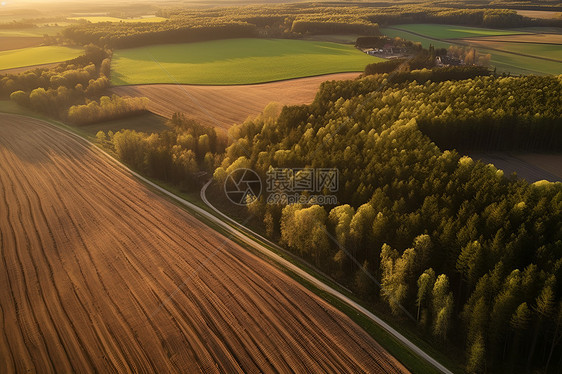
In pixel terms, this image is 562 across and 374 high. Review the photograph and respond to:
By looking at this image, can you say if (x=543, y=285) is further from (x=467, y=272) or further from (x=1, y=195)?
(x=1, y=195)

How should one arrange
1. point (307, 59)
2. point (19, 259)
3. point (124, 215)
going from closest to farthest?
point (19, 259) < point (124, 215) < point (307, 59)

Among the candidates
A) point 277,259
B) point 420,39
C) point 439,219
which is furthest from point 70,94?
point 420,39

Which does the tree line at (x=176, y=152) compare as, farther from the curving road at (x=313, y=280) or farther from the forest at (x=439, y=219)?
the curving road at (x=313, y=280)

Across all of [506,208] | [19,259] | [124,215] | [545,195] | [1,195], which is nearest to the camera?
[506,208]

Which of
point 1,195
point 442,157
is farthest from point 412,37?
point 1,195

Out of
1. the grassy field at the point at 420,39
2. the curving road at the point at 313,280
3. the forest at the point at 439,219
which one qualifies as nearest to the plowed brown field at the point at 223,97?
the forest at the point at 439,219

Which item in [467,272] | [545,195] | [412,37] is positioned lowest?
[467,272]

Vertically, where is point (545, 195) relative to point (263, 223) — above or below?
above
